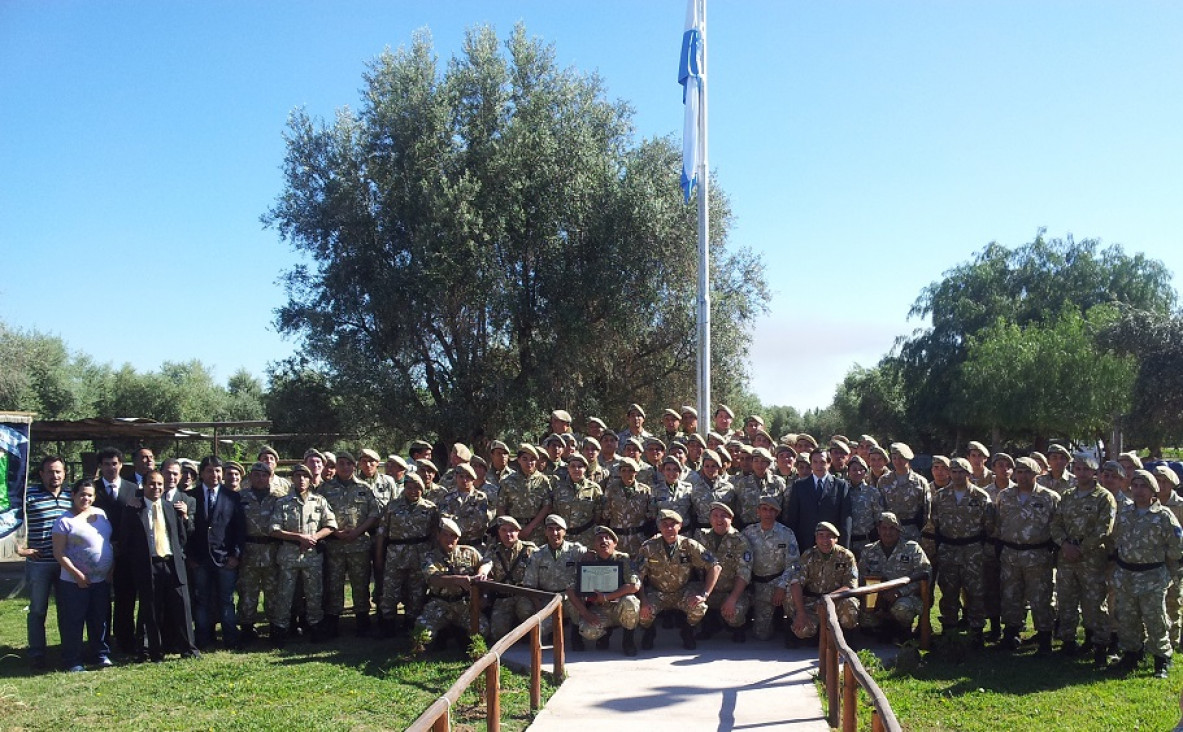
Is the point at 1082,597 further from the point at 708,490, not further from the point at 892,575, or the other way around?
the point at 708,490

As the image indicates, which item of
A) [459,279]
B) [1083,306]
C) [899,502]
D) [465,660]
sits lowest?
[465,660]

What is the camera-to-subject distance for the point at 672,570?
30.8 feet

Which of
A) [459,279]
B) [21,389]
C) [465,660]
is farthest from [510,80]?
[21,389]

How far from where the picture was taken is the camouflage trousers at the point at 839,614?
350 inches

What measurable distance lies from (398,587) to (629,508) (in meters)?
2.74

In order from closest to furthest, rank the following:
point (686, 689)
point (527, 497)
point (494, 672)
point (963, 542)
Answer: point (494, 672) < point (686, 689) < point (963, 542) < point (527, 497)

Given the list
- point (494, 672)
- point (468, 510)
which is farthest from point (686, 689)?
point (468, 510)

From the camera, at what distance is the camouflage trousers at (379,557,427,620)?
33.7 ft

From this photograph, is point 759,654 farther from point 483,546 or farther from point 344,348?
point 344,348

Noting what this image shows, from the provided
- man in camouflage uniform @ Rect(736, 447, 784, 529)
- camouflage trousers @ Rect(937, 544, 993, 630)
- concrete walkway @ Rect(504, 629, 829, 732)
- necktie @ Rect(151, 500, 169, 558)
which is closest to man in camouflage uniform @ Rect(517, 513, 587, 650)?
concrete walkway @ Rect(504, 629, 829, 732)

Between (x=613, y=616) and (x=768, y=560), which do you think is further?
(x=768, y=560)

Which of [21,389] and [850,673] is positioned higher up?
[21,389]

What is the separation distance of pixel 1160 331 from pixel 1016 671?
24807 mm

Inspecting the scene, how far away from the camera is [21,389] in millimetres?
35062
